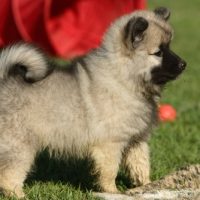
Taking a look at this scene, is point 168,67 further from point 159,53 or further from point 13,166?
point 13,166

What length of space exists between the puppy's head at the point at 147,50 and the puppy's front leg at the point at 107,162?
1.85 feet

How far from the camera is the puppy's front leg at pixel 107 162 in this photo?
15.2 feet

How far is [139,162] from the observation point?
16.4 feet

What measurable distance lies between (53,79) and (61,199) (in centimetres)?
87

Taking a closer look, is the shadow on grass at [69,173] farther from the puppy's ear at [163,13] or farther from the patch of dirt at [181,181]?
the puppy's ear at [163,13]

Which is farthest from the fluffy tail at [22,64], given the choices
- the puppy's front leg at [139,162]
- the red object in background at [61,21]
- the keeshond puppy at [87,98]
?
the red object in background at [61,21]

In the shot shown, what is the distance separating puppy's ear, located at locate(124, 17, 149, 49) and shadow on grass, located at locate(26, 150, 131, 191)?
94 centimetres

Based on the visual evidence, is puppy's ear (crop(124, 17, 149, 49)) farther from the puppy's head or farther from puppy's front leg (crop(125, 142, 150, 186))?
puppy's front leg (crop(125, 142, 150, 186))

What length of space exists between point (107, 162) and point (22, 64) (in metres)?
0.94

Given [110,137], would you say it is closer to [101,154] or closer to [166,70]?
[101,154]

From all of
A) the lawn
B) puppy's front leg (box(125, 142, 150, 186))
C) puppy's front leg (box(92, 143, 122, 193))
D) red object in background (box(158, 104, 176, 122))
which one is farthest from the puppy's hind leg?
red object in background (box(158, 104, 176, 122))

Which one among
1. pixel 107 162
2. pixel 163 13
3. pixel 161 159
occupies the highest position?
pixel 163 13

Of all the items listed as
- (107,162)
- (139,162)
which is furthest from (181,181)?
(107,162)

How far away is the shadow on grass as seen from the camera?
4.98m
